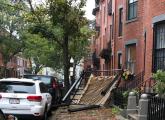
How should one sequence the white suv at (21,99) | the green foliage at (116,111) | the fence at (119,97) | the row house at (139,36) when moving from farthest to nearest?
the fence at (119,97)
the row house at (139,36)
the green foliage at (116,111)
the white suv at (21,99)

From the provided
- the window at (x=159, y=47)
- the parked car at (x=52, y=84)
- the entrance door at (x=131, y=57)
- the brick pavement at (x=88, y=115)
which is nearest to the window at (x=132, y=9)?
the entrance door at (x=131, y=57)

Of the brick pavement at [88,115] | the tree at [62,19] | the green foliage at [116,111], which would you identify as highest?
the tree at [62,19]

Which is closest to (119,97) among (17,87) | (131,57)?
(17,87)

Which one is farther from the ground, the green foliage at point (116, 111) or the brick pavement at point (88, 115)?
the green foliage at point (116, 111)

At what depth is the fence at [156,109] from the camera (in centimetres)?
1258

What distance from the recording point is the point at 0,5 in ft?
211

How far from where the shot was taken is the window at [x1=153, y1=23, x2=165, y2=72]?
2027cm

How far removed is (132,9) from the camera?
28.1 metres

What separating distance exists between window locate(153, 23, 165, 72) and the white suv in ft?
18.1

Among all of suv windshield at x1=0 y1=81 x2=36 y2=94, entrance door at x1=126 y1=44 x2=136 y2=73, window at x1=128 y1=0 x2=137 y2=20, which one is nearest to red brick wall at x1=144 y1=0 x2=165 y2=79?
entrance door at x1=126 y1=44 x2=136 y2=73

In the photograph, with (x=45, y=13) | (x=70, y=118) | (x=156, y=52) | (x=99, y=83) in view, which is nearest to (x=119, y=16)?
(x=45, y=13)

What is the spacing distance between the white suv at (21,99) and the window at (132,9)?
442 inches

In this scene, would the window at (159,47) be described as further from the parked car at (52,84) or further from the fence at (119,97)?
the parked car at (52,84)

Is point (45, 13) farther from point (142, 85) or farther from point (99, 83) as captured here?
point (142, 85)
